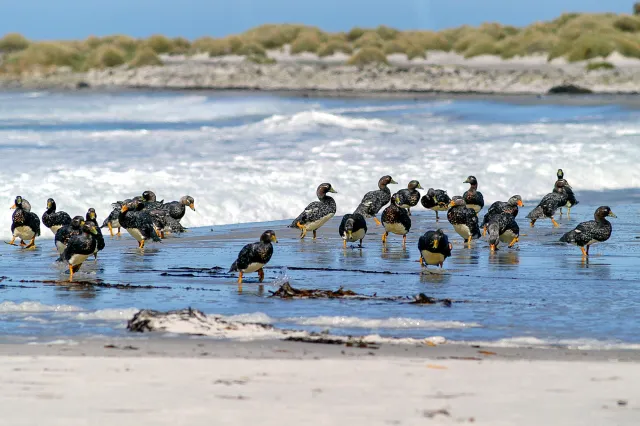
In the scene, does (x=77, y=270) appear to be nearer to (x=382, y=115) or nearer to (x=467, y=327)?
(x=467, y=327)

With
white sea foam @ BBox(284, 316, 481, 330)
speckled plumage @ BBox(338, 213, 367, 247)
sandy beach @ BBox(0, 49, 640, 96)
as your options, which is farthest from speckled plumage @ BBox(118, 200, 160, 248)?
sandy beach @ BBox(0, 49, 640, 96)

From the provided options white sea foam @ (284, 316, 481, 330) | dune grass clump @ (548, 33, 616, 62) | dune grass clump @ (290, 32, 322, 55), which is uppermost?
dune grass clump @ (290, 32, 322, 55)

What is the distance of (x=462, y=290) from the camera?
11.2m

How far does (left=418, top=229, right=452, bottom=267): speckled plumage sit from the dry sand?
3876mm

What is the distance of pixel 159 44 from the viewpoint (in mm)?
94312

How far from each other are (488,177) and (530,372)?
14652mm

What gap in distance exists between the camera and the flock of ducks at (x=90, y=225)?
12.2 meters

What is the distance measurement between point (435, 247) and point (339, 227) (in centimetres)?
325

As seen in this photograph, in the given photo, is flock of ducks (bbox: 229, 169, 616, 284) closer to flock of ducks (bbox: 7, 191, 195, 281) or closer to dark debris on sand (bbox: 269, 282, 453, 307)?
dark debris on sand (bbox: 269, 282, 453, 307)

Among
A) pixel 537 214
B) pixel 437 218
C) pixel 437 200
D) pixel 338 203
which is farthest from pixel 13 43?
pixel 537 214

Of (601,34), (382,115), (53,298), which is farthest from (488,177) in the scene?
(601,34)

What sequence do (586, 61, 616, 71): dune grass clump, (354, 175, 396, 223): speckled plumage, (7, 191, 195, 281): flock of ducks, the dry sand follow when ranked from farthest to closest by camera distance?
(586, 61, 616, 71): dune grass clump
(354, 175, 396, 223): speckled plumage
(7, 191, 195, 281): flock of ducks
the dry sand

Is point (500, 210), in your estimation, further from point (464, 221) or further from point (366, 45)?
point (366, 45)

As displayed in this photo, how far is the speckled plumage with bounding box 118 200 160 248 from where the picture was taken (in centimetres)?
1452
